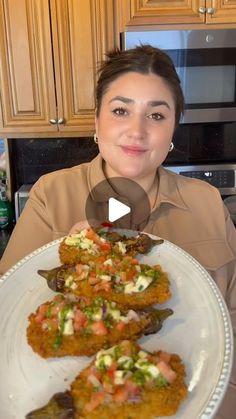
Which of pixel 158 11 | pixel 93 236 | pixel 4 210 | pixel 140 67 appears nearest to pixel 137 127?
pixel 140 67

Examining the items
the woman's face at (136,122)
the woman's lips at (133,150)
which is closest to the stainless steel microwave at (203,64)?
the woman's face at (136,122)

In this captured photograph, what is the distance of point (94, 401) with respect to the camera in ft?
1.91

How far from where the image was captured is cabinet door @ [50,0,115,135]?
1920 millimetres

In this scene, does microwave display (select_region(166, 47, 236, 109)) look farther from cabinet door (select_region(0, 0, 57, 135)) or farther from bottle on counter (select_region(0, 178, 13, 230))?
bottle on counter (select_region(0, 178, 13, 230))

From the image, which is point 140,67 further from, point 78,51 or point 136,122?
point 78,51

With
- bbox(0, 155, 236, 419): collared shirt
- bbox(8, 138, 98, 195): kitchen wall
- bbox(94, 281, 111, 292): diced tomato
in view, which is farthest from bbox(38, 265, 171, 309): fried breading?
bbox(8, 138, 98, 195): kitchen wall

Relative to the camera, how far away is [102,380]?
1.99ft

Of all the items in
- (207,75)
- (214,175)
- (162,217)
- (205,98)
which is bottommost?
(214,175)

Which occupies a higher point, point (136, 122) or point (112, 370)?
point (136, 122)

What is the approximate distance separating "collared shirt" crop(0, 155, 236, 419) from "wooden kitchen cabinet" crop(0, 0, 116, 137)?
32.6 inches

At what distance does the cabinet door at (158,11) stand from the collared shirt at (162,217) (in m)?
0.90

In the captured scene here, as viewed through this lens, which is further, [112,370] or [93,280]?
[93,280]

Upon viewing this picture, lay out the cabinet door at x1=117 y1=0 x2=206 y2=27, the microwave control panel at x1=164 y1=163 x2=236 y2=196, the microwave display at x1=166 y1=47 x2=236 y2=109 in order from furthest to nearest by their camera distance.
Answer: the microwave control panel at x1=164 y1=163 x2=236 y2=196, the microwave display at x1=166 y1=47 x2=236 y2=109, the cabinet door at x1=117 y1=0 x2=206 y2=27

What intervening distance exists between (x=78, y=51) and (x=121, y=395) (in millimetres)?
1699
